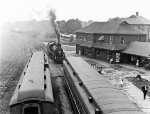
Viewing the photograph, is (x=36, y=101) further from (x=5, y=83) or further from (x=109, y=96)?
(x=5, y=83)

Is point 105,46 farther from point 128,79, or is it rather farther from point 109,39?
point 128,79

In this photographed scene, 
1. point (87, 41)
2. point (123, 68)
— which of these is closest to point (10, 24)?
point (87, 41)

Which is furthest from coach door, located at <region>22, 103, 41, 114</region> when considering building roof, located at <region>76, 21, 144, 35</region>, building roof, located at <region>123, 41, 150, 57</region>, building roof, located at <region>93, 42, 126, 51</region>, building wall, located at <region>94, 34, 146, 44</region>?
building roof, located at <region>76, 21, 144, 35</region>

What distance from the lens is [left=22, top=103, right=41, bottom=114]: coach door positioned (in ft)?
36.3

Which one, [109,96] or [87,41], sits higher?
[87,41]

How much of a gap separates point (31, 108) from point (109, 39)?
29438 mm

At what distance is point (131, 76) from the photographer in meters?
28.2

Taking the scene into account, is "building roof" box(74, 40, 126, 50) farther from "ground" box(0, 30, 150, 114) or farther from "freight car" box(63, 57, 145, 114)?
"freight car" box(63, 57, 145, 114)

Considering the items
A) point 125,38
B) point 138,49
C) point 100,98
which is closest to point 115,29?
point 125,38

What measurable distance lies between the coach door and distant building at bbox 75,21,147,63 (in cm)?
2662

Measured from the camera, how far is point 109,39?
38.7 m

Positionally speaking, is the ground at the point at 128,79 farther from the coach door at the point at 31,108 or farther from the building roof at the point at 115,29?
the coach door at the point at 31,108

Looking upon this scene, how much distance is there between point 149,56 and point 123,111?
23.5 metres

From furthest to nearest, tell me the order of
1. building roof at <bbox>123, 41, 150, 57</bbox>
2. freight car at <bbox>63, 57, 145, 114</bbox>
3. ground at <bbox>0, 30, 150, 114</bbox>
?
building roof at <bbox>123, 41, 150, 57</bbox>, ground at <bbox>0, 30, 150, 114</bbox>, freight car at <bbox>63, 57, 145, 114</bbox>
